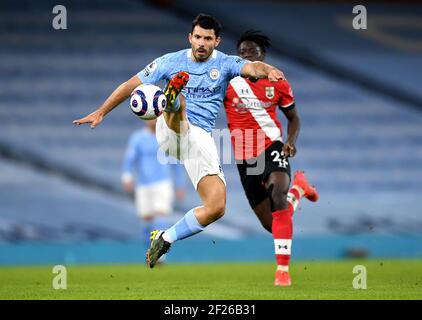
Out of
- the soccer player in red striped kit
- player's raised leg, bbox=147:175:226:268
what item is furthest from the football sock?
player's raised leg, bbox=147:175:226:268

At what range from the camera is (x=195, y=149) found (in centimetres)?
803

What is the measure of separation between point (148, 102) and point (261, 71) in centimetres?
93

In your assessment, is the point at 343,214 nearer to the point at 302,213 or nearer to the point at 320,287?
the point at 302,213

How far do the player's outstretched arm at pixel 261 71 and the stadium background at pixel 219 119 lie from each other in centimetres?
875

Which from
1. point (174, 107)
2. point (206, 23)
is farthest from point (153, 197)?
point (206, 23)

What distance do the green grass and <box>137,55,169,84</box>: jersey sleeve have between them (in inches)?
69.8

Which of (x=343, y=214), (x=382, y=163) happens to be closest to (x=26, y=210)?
(x=343, y=214)

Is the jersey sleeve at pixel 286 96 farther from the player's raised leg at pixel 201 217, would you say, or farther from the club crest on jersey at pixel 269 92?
the player's raised leg at pixel 201 217

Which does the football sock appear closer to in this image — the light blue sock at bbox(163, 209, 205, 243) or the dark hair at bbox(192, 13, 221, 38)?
the light blue sock at bbox(163, 209, 205, 243)

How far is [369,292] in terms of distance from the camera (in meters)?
7.47

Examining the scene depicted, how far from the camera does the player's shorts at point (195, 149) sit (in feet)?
26.3

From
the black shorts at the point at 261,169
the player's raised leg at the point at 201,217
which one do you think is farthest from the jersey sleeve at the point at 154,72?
the black shorts at the point at 261,169

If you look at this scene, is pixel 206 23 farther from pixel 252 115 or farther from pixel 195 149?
pixel 252 115

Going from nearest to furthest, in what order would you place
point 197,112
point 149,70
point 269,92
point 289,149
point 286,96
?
1. point 149,70
2. point 197,112
3. point 289,149
4. point 286,96
5. point 269,92
